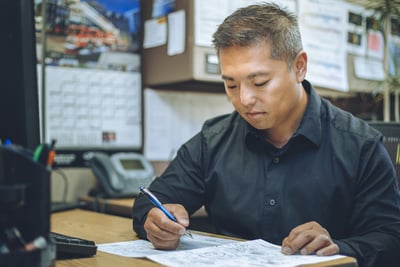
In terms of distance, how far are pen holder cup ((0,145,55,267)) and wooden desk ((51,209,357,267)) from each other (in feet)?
0.79

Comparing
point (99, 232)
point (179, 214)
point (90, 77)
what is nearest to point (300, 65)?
point (179, 214)

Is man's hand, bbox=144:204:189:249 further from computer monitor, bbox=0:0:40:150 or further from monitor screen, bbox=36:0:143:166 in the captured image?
monitor screen, bbox=36:0:143:166

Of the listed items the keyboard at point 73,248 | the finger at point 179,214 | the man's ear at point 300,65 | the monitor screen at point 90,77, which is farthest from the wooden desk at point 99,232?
the man's ear at point 300,65

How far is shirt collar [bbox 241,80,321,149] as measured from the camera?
1.35 meters

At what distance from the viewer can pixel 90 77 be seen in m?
2.15

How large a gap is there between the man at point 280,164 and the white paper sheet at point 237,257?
15 cm

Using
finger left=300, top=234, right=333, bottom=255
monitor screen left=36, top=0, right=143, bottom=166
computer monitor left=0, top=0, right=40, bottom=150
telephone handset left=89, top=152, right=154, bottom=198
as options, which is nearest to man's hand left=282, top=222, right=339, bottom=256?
finger left=300, top=234, right=333, bottom=255

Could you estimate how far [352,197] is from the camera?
4.38 feet

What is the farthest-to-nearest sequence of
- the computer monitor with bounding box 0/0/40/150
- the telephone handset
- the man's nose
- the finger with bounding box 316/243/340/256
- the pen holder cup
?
the telephone handset
the man's nose
the finger with bounding box 316/243/340/256
the computer monitor with bounding box 0/0/40/150
the pen holder cup

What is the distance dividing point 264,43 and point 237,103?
6.0 inches

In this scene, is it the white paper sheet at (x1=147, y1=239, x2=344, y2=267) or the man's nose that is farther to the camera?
the man's nose

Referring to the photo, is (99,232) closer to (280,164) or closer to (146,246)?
(146,246)

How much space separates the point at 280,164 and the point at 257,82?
0.75 ft

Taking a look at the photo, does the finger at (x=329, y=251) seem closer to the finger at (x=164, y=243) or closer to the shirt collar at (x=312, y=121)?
the finger at (x=164, y=243)
